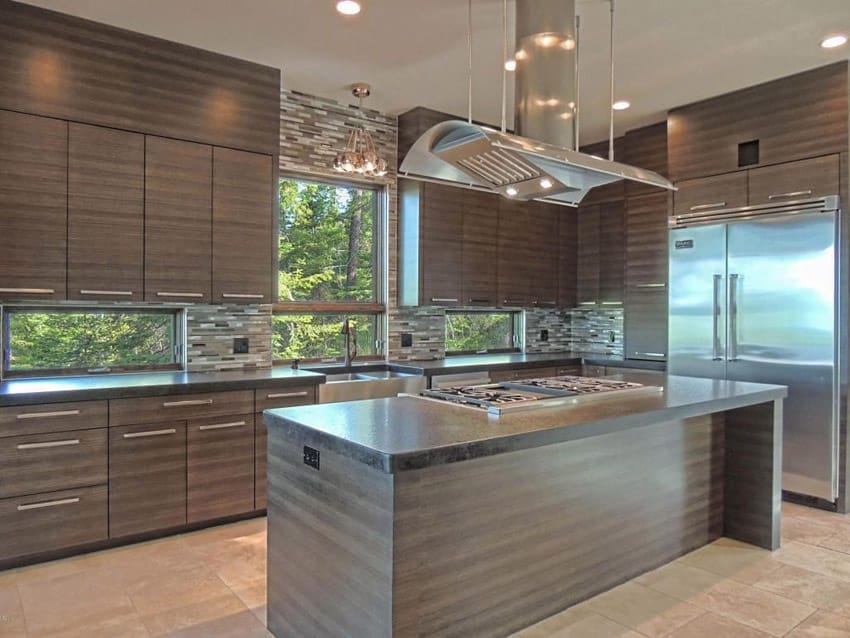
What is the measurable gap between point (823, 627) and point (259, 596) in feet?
7.95

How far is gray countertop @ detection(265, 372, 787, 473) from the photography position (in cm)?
183

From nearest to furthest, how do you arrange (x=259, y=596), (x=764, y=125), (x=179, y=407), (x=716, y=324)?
1. (x=259, y=596)
2. (x=179, y=407)
3. (x=764, y=125)
4. (x=716, y=324)

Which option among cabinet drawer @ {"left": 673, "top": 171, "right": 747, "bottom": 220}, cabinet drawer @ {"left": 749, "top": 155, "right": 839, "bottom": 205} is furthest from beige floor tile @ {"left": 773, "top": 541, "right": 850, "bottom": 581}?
cabinet drawer @ {"left": 673, "top": 171, "right": 747, "bottom": 220}

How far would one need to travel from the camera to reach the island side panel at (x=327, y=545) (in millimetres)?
1883

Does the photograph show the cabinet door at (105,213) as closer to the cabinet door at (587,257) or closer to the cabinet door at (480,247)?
the cabinet door at (480,247)

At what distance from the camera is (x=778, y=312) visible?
4184 mm

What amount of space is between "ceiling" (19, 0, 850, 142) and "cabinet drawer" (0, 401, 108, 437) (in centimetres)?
212

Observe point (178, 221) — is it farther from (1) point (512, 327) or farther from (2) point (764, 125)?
(2) point (764, 125)

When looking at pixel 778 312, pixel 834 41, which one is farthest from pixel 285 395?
pixel 834 41

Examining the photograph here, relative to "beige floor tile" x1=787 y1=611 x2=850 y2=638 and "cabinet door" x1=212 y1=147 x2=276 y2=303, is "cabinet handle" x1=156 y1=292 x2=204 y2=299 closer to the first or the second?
"cabinet door" x1=212 y1=147 x2=276 y2=303

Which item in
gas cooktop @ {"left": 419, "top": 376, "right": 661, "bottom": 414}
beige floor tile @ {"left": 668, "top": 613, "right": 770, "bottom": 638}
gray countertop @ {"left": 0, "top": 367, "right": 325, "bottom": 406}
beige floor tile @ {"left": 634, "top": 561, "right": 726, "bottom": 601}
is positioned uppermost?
gas cooktop @ {"left": 419, "top": 376, "right": 661, "bottom": 414}

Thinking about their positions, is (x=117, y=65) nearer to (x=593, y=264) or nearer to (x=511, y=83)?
(x=511, y=83)

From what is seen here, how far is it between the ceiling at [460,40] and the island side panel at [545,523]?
2.24 metres

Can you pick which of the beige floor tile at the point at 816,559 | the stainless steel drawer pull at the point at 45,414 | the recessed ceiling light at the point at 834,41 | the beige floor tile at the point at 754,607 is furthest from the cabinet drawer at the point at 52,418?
the recessed ceiling light at the point at 834,41
